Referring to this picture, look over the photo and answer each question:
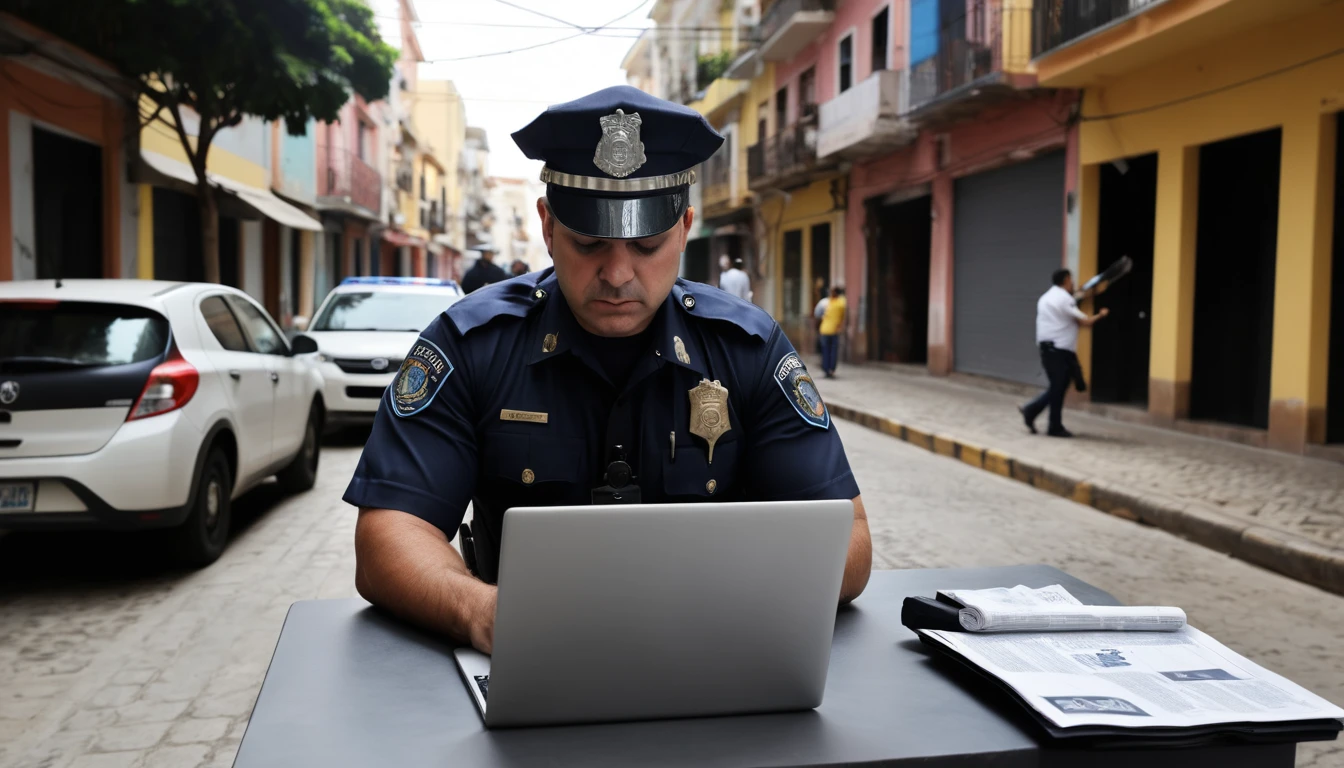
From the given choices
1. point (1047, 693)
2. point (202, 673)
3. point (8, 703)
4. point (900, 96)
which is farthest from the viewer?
point (900, 96)

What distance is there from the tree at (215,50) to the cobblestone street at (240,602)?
22.3 feet

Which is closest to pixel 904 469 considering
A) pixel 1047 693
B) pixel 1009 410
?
pixel 1009 410

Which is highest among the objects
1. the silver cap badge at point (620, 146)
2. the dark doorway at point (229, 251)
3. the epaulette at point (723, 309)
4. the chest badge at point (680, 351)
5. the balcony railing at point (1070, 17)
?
the balcony railing at point (1070, 17)

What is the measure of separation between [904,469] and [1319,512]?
130 inches

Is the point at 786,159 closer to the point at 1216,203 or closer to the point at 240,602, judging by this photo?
the point at 1216,203

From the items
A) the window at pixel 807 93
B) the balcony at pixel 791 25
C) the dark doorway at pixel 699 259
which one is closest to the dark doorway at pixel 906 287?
the window at pixel 807 93

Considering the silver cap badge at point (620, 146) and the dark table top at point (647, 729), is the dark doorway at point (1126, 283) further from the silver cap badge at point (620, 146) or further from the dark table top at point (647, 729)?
the dark table top at point (647, 729)

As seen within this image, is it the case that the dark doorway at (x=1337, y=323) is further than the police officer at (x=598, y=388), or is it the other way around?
the dark doorway at (x=1337, y=323)

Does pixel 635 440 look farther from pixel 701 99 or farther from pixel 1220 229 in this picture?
pixel 701 99

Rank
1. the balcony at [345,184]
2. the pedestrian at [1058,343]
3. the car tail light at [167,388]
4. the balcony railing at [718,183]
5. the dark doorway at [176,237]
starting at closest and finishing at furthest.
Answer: the car tail light at [167,388]
the pedestrian at [1058,343]
the dark doorway at [176,237]
the balcony at [345,184]
the balcony railing at [718,183]

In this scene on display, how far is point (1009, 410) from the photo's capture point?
524 inches

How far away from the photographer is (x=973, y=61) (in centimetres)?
1536

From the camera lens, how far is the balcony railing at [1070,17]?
11.4 m

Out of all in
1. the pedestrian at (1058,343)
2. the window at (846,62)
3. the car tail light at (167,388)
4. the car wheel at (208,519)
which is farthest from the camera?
the window at (846,62)
